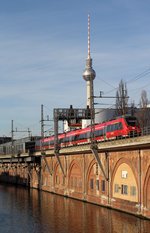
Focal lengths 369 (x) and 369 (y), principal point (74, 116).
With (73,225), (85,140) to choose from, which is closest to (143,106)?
(85,140)

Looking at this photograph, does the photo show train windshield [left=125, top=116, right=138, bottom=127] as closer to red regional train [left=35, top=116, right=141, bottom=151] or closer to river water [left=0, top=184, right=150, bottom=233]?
red regional train [left=35, top=116, right=141, bottom=151]

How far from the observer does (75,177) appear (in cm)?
5897

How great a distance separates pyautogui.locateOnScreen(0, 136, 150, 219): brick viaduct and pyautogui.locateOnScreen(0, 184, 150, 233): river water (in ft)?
5.15

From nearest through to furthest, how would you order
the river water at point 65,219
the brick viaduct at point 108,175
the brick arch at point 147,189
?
1. the river water at point 65,219
2. the brick arch at point 147,189
3. the brick viaduct at point 108,175

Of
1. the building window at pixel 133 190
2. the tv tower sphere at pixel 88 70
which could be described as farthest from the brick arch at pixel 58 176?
the tv tower sphere at pixel 88 70

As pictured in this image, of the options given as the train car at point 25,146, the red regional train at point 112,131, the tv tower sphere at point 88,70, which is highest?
the tv tower sphere at point 88,70

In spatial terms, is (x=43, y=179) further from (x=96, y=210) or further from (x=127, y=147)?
(x=127, y=147)

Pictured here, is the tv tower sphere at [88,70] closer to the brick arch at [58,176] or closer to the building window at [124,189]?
the brick arch at [58,176]

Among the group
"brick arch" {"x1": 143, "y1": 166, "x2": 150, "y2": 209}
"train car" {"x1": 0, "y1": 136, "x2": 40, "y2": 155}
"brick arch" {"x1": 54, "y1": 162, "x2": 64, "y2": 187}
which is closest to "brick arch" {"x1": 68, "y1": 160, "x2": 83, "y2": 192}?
"brick arch" {"x1": 54, "y1": 162, "x2": 64, "y2": 187}

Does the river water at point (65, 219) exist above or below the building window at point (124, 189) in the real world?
below

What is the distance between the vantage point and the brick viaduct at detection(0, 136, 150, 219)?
38506 mm

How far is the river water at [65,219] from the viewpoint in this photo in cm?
3597

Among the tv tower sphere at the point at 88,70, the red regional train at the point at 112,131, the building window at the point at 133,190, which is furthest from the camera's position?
the tv tower sphere at the point at 88,70

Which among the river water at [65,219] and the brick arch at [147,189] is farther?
the brick arch at [147,189]
